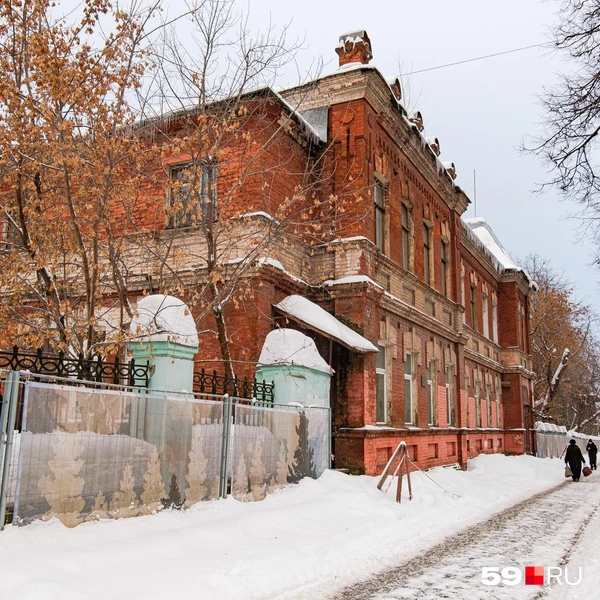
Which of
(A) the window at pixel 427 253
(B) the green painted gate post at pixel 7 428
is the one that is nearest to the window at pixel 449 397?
(A) the window at pixel 427 253

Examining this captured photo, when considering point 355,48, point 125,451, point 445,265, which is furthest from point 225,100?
point 445,265

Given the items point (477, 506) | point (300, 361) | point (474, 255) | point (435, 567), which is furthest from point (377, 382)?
point (474, 255)

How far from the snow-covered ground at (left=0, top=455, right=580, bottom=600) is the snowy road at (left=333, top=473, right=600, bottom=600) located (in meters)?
0.30

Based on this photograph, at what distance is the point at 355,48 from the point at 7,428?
478 inches

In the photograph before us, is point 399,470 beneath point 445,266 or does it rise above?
beneath

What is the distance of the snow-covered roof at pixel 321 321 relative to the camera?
11.7 metres

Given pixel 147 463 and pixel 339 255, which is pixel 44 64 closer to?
pixel 147 463

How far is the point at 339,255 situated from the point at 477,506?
5.70 metres

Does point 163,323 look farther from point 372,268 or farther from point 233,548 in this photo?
point 372,268

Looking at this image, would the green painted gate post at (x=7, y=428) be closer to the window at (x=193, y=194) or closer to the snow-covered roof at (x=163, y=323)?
the snow-covered roof at (x=163, y=323)

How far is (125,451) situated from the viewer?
275 inches

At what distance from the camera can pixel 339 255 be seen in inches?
527

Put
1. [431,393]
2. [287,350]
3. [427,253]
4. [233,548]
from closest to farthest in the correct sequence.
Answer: [233,548] → [287,350] → [431,393] → [427,253]

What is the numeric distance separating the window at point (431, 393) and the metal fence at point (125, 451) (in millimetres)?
8879
